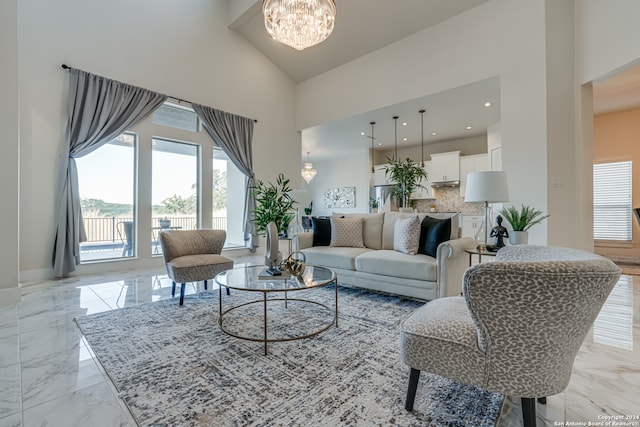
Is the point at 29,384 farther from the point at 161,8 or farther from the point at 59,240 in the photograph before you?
the point at 161,8

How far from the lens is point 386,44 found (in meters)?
5.35

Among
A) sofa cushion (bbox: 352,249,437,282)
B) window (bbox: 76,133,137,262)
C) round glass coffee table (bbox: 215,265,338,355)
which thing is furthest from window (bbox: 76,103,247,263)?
sofa cushion (bbox: 352,249,437,282)

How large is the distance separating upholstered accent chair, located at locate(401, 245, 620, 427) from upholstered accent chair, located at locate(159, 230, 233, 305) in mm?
2462

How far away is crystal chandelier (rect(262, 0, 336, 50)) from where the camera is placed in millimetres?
3457

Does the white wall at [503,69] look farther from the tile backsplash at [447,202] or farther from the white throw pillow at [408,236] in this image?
the tile backsplash at [447,202]

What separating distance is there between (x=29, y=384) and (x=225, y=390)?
1.13 meters

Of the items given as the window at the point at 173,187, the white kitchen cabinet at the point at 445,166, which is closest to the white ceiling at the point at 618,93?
the white kitchen cabinet at the point at 445,166

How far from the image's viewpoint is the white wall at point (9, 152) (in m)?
3.00

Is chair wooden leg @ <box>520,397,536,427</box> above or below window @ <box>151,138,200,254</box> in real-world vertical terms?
below

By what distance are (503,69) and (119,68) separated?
5.81m

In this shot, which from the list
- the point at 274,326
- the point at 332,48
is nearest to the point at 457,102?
the point at 332,48

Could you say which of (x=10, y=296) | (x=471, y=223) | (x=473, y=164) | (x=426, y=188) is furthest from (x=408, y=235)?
(x=426, y=188)

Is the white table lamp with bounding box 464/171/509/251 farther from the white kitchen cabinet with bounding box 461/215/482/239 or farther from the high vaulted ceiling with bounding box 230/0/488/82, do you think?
the white kitchen cabinet with bounding box 461/215/482/239

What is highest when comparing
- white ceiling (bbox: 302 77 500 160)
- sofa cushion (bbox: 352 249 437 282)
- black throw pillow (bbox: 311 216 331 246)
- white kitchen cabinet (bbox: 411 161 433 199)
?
white ceiling (bbox: 302 77 500 160)
